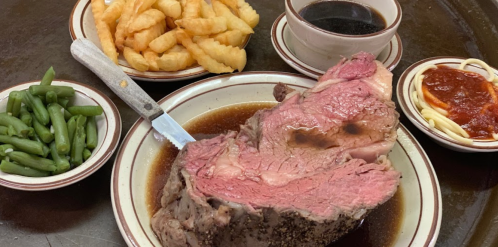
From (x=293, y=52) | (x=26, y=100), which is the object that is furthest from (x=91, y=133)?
(x=293, y=52)

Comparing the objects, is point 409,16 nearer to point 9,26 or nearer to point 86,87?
point 86,87

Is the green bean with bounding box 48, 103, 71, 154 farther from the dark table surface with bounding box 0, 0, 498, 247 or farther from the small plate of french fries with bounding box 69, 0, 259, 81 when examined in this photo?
the small plate of french fries with bounding box 69, 0, 259, 81

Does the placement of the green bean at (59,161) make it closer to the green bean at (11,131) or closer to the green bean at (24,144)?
the green bean at (24,144)

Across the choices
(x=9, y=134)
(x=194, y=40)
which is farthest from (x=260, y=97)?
(x=9, y=134)

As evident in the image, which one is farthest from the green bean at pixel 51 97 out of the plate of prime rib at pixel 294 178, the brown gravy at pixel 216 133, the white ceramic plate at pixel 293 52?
the white ceramic plate at pixel 293 52

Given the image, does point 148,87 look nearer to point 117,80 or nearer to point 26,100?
point 117,80
